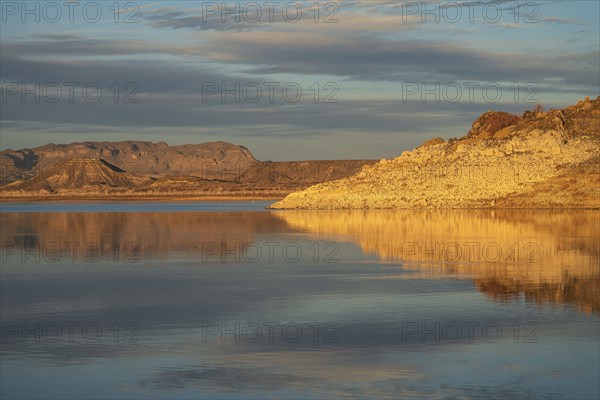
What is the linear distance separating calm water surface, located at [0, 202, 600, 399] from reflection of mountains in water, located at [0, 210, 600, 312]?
15cm

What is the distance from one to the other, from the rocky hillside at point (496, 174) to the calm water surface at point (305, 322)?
170 feet

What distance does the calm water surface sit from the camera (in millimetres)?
13328

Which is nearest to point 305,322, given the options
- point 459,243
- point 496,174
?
point 459,243

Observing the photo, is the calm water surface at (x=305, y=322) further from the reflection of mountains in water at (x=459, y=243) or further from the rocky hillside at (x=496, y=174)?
the rocky hillside at (x=496, y=174)

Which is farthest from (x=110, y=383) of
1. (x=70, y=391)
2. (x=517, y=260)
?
(x=517, y=260)

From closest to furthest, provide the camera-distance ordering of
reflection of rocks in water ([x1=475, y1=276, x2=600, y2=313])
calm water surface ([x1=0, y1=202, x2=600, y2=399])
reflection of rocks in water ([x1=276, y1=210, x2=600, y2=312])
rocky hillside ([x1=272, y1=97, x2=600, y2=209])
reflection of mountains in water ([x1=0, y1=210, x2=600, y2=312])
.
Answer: calm water surface ([x1=0, y1=202, x2=600, y2=399]) < reflection of rocks in water ([x1=475, y1=276, x2=600, y2=313]) < reflection of rocks in water ([x1=276, y1=210, x2=600, y2=312]) < reflection of mountains in water ([x1=0, y1=210, x2=600, y2=312]) < rocky hillside ([x1=272, y1=97, x2=600, y2=209])

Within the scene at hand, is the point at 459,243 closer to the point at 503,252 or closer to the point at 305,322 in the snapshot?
the point at 503,252

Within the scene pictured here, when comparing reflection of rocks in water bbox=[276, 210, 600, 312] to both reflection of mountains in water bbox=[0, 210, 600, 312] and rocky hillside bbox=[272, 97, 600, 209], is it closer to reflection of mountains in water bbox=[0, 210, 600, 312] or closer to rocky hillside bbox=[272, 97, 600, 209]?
reflection of mountains in water bbox=[0, 210, 600, 312]

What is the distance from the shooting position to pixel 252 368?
563 inches

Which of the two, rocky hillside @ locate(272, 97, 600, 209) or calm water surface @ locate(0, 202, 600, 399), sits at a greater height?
rocky hillside @ locate(272, 97, 600, 209)

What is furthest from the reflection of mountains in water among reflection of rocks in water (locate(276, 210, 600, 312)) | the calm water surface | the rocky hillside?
the rocky hillside

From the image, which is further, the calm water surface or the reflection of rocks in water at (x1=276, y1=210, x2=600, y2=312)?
the reflection of rocks in water at (x1=276, y1=210, x2=600, y2=312)

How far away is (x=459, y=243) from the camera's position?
1523 inches

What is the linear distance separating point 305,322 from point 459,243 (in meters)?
20.9
